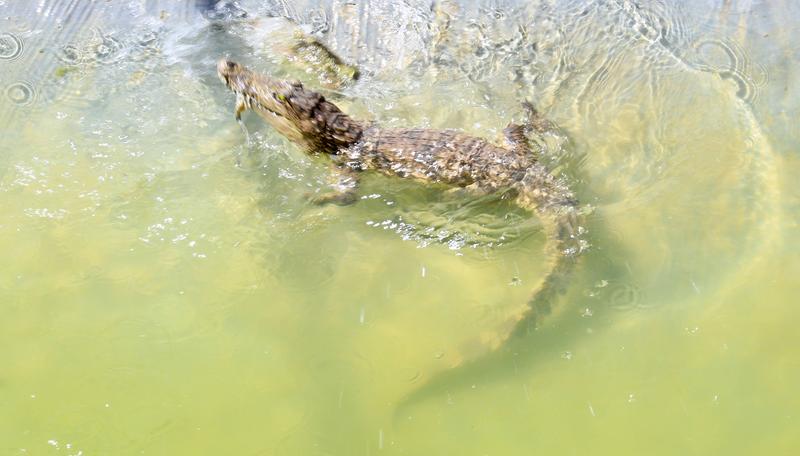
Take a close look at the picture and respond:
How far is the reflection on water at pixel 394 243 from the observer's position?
3391 millimetres

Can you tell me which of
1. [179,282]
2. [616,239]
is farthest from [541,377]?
[179,282]

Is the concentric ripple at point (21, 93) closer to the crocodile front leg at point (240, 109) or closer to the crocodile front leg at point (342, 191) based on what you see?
the crocodile front leg at point (240, 109)

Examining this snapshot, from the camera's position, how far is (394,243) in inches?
159

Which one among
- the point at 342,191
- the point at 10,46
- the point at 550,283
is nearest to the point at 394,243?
the point at 342,191

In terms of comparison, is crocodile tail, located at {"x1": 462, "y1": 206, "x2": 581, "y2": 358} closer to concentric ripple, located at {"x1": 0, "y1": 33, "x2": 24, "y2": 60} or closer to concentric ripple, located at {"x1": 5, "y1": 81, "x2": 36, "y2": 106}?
concentric ripple, located at {"x1": 5, "y1": 81, "x2": 36, "y2": 106}

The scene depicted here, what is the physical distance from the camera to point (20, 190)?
424 centimetres

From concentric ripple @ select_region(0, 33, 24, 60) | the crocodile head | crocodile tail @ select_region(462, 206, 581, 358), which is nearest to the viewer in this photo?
crocodile tail @ select_region(462, 206, 581, 358)

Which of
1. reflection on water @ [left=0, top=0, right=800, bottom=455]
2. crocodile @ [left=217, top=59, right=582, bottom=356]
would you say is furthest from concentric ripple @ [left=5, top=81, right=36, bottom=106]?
crocodile @ [left=217, top=59, right=582, bottom=356]

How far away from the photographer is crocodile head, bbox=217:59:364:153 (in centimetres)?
422

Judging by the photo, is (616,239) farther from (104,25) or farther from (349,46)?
(104,25)

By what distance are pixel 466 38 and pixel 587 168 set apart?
156 centimetres

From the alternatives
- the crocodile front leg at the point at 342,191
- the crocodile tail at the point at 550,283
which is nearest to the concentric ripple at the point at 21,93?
the crocodile front leg at the point at 342,191

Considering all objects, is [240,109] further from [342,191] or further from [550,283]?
[550,283]

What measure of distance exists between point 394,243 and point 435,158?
59 cm
